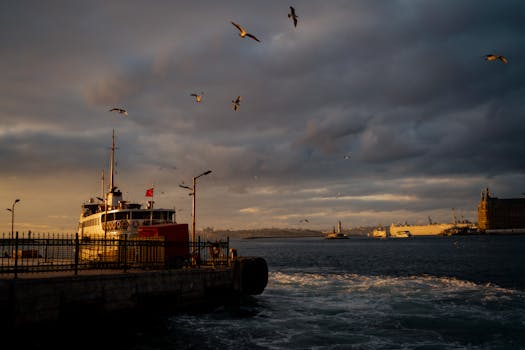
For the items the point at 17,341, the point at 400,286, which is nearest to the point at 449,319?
the point at 400,286

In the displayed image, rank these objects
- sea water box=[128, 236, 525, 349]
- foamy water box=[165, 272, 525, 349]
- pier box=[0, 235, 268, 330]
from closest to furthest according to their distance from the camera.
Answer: pier box=[0, 235, 268, 330] → sea water box=[128, 236, 525, 349] → foamy water box=[165, 272, 525, 349]

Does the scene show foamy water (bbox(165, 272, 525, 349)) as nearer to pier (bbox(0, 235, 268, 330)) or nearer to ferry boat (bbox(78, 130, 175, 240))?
pier (bbox(0, 235, 268, 330))

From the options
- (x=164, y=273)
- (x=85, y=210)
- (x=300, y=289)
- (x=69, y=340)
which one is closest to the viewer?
(x=69, y=340)

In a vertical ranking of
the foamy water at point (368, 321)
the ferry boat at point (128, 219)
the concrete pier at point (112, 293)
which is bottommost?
the foamy water at point (368, 321)

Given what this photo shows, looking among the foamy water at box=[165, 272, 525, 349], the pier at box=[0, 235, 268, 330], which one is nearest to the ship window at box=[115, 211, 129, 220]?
the pier at box=[0, 235, 268, 330]

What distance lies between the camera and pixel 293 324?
77.4 feet

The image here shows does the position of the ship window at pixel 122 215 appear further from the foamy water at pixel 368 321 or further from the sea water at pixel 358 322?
the foamy water at pixel 368 321

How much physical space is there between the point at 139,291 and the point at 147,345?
12.4 feet

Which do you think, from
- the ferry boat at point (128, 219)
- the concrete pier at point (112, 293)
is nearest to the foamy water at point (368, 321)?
the concrete pier at point (112, 293)

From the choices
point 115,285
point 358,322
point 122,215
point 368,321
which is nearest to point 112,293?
point 115,285

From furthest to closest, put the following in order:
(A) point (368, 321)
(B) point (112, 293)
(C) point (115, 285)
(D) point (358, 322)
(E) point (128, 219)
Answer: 1. (E) point (128, 219)
2. (A) point (368, 321)
3. (D) point (358, 322)
4. (C) point (115, 285)
5. (B) point (112, 293)

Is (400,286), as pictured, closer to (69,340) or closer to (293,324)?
(293,324)

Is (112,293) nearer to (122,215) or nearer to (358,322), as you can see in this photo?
(358,322)

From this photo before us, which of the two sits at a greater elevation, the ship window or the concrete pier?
the ship window
